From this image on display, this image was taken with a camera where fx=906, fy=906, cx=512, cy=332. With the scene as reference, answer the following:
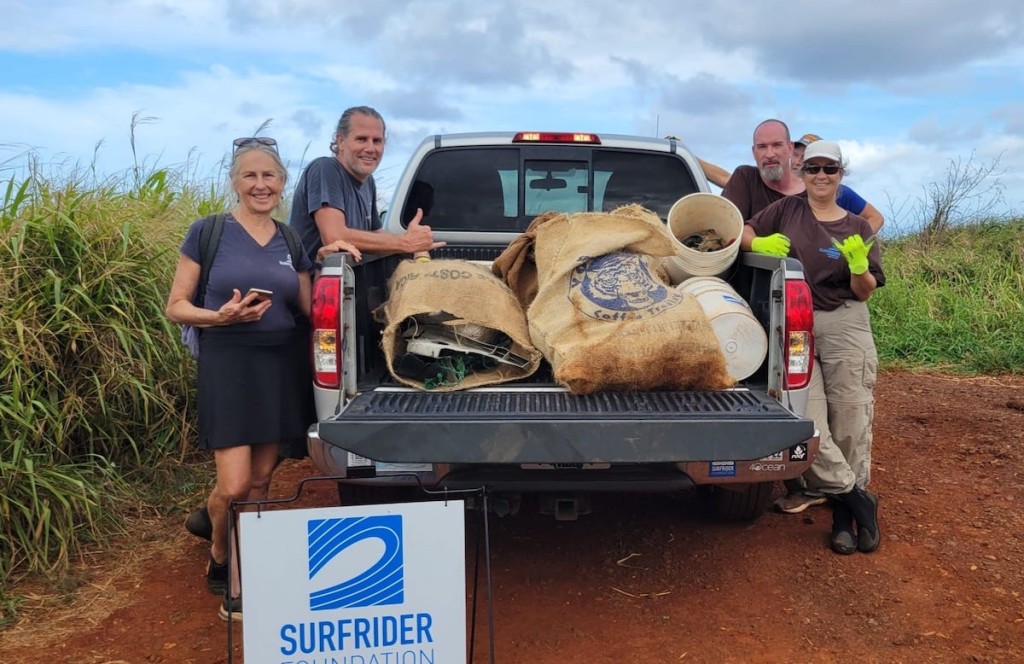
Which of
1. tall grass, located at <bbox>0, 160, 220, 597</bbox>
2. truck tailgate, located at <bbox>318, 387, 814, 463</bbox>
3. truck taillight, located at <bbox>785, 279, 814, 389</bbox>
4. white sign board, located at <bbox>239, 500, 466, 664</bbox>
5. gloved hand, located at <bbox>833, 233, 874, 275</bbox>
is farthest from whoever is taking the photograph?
tall grass, located at <bbox>0, 160, 220, 597</bbox>

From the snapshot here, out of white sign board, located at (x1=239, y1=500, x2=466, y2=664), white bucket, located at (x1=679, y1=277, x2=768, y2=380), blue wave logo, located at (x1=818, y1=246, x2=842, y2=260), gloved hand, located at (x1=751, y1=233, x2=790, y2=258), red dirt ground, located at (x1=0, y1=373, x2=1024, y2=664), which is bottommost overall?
red dirt ground, located at (x1=0, y1=373, x2=1024, y2=664)

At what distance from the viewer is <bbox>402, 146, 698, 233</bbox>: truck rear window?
5184 millimetres

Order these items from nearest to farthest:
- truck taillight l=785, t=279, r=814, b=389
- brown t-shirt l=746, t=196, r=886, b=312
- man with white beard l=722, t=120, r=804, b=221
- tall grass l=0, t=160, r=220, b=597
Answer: truck taillight l=785, t=279, r=814, b=389 → tall grass l=0, t=160, r=220, b=597 → brown t-shirt l=746, t=196, r=886, b=312 → man with white beard l=722, t=120, r=804, b=221

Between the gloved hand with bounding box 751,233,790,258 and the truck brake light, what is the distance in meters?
1.30

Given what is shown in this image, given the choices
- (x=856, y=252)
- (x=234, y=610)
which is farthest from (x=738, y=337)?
(x=234, y=610)

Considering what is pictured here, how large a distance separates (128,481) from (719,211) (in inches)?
136

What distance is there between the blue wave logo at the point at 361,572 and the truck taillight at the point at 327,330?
80 cm

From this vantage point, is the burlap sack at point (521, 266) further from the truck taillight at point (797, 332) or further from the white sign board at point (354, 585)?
the white sign board at point (354, 585)

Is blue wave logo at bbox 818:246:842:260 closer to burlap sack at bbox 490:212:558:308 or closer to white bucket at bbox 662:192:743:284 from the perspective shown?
white bucket at bbox 662:192:743:284

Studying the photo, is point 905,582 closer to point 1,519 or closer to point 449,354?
point 449,354

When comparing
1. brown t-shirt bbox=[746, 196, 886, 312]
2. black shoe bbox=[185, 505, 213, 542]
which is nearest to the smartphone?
black shoe bbox=[185, 505, 213, 542]

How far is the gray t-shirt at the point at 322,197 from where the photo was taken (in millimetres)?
4285

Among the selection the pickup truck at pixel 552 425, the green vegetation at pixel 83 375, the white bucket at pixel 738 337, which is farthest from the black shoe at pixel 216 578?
the white bucket at pixel 738 337

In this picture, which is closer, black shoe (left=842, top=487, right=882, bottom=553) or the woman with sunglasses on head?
the woman with sunglasses on head
